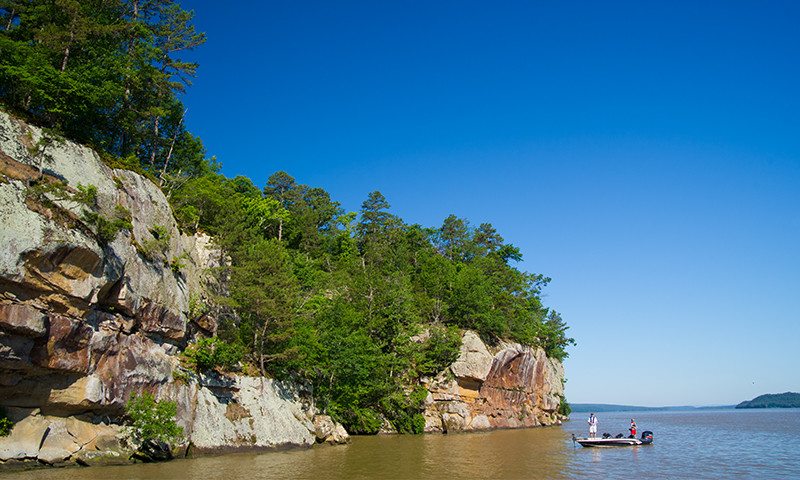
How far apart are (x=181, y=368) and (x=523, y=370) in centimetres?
4433

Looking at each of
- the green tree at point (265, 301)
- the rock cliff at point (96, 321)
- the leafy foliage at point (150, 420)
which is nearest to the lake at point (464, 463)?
the leafy foliage at point (150, 420)

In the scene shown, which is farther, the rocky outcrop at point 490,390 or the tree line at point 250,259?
the rocky outcrop at point 490,390

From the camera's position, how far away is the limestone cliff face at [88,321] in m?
18.3

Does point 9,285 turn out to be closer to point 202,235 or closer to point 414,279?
point 202,235

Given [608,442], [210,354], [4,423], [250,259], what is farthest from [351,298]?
[4,423]

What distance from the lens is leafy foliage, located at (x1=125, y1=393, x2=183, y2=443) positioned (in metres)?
21.8

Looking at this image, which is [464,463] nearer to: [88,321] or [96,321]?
[96,321]

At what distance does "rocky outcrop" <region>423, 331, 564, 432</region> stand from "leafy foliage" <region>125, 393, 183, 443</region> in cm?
2778

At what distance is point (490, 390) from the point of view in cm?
5247

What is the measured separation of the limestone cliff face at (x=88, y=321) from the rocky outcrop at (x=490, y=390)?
69.5 feet

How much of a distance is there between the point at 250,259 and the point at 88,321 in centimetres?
Answer: 1220

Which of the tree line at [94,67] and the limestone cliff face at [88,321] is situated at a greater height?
the tree line at [94,67]

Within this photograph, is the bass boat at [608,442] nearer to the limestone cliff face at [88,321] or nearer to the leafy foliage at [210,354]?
the limestone cliff face at [88,321]

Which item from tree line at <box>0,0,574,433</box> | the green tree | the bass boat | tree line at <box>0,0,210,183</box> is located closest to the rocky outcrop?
tree line at <box>0,0,574,433</box>
